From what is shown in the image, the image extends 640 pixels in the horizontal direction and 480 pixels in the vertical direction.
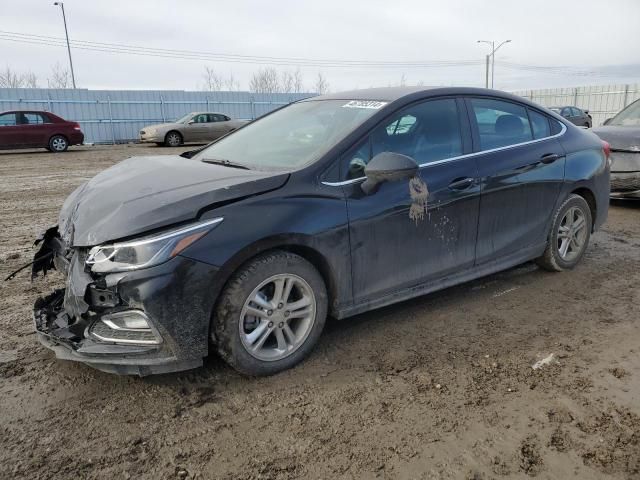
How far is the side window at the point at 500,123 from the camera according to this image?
3.95 m

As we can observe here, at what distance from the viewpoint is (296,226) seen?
291 cm

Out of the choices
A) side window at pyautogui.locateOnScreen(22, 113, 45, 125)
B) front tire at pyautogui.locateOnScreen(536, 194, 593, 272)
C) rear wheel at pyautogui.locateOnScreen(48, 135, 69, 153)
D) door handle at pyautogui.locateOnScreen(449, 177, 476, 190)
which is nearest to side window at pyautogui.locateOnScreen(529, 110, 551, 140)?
front tire at pyautogui.locateOnScreen(536, 194, 593, 272)

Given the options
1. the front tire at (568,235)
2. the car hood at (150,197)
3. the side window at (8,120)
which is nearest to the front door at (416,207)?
the car hood at (150,197)

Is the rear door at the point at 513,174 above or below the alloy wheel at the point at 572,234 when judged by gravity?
above

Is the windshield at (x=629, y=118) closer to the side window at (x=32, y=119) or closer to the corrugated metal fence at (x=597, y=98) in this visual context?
the side window at (x=32, y=119)

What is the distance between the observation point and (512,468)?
2.22 m

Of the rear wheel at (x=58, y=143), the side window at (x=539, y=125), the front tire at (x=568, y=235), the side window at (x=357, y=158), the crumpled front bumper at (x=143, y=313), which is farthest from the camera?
the rear wheel at (x=58, y=143)

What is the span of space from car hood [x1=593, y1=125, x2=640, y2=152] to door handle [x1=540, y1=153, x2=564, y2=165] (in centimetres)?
354

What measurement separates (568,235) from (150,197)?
12.0ft

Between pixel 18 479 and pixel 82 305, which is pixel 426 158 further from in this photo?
pixel 18 479

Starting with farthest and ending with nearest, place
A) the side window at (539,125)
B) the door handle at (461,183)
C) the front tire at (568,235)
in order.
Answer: the front tire at (568,235) → the side window at (539,125) → the door handle at (461,183)

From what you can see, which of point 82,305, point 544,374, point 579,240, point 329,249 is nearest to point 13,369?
point 82,305

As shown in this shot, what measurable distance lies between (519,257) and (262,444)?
2.77 meters

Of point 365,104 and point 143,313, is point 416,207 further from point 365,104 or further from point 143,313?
point 143,313
